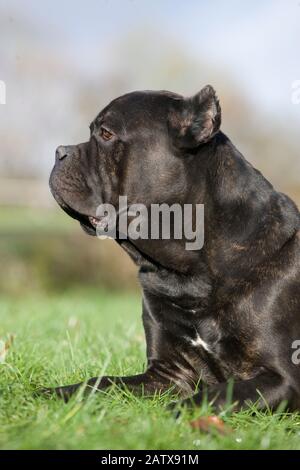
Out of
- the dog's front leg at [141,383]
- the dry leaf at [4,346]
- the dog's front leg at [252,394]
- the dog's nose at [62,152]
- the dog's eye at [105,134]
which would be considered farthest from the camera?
the dry leaf at [4,346]

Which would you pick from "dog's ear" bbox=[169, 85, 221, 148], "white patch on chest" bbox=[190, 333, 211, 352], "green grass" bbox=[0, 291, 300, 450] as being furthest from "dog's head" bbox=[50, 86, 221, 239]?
"green grass" bbox=[0, 291, 300, 450]

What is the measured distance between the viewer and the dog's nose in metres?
3.88

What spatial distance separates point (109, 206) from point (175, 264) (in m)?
0.43

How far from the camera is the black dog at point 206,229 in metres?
3.59

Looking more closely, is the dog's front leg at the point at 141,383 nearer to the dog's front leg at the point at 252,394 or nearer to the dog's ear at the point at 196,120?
the dog's front leg at the point at 252,394

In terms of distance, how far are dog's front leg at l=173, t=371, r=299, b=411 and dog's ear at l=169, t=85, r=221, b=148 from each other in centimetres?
114

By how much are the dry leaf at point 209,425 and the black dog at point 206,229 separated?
2.08 feet

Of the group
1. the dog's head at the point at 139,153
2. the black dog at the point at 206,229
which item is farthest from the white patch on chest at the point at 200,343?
the dog's head at the point at 139,153

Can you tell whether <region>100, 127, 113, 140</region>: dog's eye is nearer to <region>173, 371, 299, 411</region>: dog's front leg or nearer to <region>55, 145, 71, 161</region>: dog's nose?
<region>55, 145, 71, 161</region>: dog's nose

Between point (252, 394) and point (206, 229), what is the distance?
0.82 meters

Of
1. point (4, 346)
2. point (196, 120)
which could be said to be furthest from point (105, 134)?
point (4, 346)

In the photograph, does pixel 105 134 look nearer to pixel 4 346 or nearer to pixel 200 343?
pixel 200 343

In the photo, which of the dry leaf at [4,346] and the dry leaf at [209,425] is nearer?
the dry leaf at [209,425]
